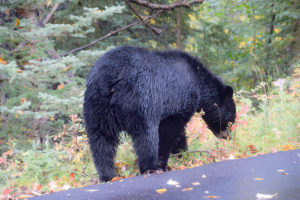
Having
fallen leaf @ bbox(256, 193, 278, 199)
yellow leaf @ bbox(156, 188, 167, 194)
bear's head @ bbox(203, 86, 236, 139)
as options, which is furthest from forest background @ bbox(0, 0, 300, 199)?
fallen leaf @ bbox(256, 193, 278, 199)

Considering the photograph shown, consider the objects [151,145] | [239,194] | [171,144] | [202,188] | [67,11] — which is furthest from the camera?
[67,11]

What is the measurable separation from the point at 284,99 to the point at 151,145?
338 cm

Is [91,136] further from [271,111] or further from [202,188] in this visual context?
[271,111]

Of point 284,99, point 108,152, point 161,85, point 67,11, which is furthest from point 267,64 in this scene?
point 108,152

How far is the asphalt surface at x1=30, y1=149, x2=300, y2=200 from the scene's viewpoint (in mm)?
3520

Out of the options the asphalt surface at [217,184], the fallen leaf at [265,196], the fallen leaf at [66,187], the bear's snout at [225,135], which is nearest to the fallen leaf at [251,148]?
the bear's snout at [225,135]

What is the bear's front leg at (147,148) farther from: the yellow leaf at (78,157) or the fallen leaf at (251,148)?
the fallen leaf at (251,148)

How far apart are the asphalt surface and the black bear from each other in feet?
1.34

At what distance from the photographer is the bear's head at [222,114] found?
5.70m

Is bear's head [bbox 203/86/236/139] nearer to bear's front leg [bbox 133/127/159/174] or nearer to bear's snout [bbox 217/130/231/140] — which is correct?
bear's snout [bbox 217/130/231/140]

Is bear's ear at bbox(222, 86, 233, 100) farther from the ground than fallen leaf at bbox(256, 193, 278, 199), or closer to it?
farther from the ground

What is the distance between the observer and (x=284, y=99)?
670 centimetres

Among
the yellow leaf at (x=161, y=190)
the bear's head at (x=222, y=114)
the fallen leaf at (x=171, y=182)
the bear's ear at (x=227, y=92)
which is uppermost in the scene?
the bear's ear at (x=227, y=92)

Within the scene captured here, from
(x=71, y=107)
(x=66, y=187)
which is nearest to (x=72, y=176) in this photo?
(x=66, y=187)
